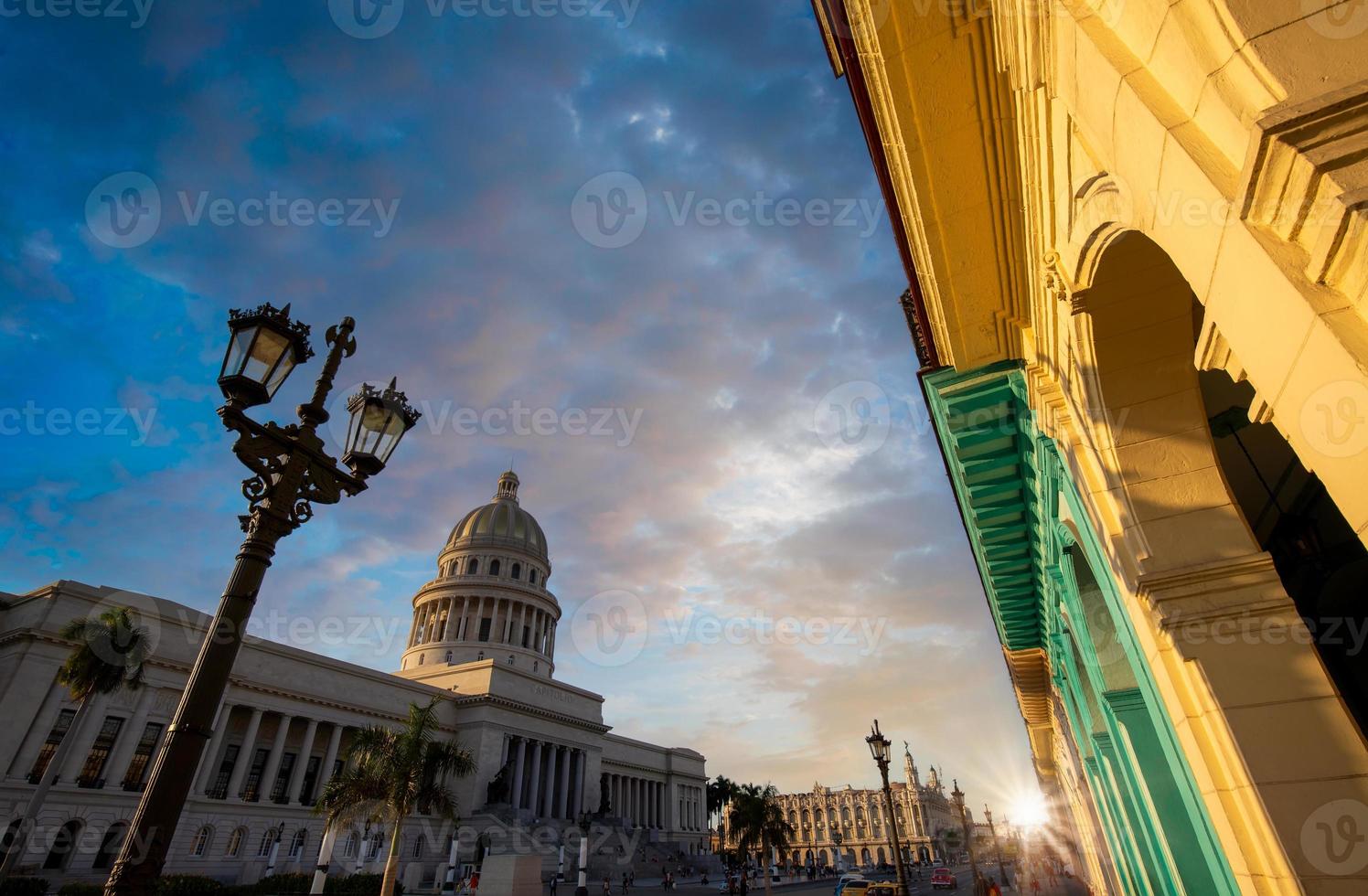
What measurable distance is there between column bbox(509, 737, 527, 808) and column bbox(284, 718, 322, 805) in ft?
48.7

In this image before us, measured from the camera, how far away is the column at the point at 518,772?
161ft

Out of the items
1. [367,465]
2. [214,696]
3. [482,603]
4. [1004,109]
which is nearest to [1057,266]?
[1004,109]

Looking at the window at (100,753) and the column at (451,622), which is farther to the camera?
the column at (451,622)

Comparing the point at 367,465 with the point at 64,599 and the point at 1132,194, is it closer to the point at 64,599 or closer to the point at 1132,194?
the point at 1132,194

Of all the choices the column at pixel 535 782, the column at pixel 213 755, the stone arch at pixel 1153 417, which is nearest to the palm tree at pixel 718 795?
the column at pixel 535 782

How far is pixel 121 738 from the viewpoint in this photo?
33.0 meters

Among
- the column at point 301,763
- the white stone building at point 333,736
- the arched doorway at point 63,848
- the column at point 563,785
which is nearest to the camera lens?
the arched doorway at point 63,848

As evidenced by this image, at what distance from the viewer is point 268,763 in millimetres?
39375

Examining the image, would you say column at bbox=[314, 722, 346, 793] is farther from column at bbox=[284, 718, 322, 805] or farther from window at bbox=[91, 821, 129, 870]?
window at bbox=[91, 821, 129, 870]

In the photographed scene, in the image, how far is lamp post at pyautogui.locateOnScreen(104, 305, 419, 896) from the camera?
339 cm

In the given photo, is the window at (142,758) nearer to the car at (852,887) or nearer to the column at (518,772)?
the column at (518,772)

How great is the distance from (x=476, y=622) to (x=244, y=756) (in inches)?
1049

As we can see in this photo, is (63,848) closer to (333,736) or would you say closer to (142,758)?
(142,758)

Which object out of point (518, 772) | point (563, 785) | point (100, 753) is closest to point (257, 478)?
point (100, 753)
